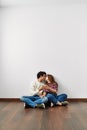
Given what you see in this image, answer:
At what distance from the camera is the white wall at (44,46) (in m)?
5.15

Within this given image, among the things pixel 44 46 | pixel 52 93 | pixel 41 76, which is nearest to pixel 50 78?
pixel 41 76

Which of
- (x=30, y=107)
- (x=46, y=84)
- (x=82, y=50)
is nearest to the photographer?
(x=30, y=107)

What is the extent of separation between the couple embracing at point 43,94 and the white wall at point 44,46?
0.32 metres

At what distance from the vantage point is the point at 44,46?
521 cm

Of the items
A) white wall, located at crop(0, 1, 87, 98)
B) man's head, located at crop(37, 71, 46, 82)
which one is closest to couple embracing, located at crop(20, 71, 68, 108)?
man's head, located at crop(37, 71, 46, 82)

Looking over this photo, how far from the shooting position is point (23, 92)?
204 inches

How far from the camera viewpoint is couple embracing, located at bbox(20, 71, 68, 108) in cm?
410

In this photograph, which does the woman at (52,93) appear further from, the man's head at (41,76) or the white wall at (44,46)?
the white wall at (44,46)

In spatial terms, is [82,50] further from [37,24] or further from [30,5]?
[30,5]

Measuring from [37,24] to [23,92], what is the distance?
144 cm

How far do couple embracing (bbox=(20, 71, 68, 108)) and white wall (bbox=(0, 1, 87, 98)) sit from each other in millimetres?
321

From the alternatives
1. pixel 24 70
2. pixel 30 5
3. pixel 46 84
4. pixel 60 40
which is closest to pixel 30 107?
pixel 46 84

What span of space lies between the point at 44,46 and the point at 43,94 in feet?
3.70

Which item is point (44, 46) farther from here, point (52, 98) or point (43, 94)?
point (52, 98)
